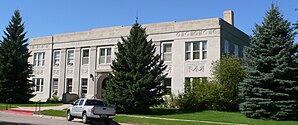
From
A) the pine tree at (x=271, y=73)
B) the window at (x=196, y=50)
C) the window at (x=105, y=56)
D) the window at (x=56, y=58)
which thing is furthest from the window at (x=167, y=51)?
the window at (x=56, y=58)

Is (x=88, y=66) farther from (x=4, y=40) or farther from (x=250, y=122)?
(x=250, y=122)

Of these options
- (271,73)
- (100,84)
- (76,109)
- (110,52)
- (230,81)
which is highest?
(110,52)

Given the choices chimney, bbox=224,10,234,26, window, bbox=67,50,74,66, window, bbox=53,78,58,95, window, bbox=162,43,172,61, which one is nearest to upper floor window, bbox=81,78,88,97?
window, bbox=67,50,74,66

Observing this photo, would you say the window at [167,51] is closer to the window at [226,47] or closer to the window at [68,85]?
the window at [226,47]

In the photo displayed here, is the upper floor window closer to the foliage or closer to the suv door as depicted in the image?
the foliage

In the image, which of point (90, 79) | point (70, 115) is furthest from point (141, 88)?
point (90, 79)

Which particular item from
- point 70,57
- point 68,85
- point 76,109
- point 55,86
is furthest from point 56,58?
point 76,109

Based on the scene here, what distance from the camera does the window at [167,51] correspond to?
114ft

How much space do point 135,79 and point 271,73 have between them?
9179mm

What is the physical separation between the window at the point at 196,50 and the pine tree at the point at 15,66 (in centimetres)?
1693

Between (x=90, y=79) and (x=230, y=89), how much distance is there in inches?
673

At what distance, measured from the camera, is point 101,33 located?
129 ft

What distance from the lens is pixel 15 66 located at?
124 feet

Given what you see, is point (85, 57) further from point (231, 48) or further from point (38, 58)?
point (231, 48)
